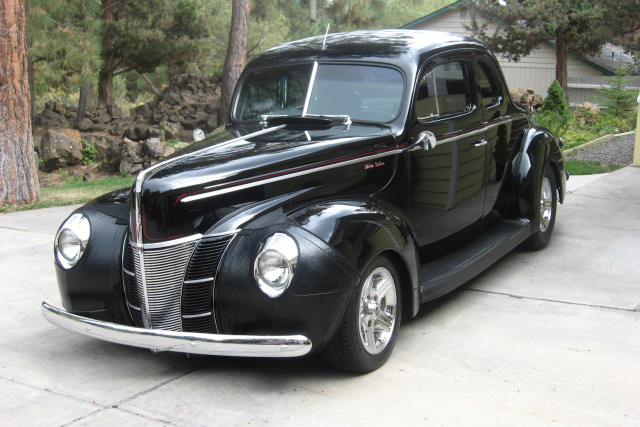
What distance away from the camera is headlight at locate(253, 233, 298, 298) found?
3.67m

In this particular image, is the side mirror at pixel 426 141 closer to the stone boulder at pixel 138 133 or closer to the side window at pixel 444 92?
the side window at pixel 444 92

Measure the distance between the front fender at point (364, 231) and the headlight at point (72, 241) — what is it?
130cm

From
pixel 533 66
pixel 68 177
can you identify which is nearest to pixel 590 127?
pixel 533 66

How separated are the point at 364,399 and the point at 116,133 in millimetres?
18265

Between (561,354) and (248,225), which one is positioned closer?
(248,225)

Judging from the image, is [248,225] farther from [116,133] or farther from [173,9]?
[173,9]

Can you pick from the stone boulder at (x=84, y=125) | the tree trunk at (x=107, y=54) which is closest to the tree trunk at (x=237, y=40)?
the tree trunk at (x=107, y=54)

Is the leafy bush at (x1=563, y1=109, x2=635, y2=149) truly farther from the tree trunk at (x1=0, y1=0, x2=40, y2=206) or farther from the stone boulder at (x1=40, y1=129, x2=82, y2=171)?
the stone boulder at (x1=40, y1=129, x2=82, y2=171)

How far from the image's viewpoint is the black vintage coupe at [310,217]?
12.2 ft

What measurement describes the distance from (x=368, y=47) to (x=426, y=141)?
88 centimetres

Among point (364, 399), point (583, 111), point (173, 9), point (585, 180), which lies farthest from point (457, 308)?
point (173, 9)

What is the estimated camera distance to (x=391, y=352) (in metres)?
4.32

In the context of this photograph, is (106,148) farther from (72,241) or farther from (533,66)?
(533,66)

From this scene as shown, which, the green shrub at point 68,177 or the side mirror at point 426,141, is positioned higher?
the side mirror at point 426,141
